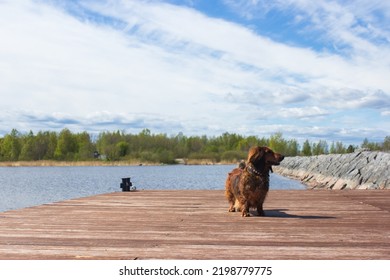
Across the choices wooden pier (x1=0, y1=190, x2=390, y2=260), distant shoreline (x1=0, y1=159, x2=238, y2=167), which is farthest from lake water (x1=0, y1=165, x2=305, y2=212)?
distant shoreline (x1=0, y1=159, x2=238, y2=167)

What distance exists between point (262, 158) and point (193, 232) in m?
1.35

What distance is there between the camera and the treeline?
60031 millimetres

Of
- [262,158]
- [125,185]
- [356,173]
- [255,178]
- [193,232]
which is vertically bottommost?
[193,232]

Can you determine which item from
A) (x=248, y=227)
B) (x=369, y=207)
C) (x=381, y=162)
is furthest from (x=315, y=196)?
(x=381, y=162)

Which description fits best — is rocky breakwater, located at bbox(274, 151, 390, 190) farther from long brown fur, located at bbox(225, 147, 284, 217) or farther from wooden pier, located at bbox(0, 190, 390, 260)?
long brown fur, located at bbox(225, 147, 284, 217)

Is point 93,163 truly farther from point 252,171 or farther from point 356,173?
point 252,171

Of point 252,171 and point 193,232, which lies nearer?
point 193,232

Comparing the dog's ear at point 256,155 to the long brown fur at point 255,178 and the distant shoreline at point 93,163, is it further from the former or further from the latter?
the distant shoreline at point 93,163

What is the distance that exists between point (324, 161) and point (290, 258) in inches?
925

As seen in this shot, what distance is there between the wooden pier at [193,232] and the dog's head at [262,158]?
1.75 ft

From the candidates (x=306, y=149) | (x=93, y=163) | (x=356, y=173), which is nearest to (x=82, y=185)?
(x=356, y=173)

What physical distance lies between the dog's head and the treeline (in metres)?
52.5

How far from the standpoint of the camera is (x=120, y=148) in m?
61.8
